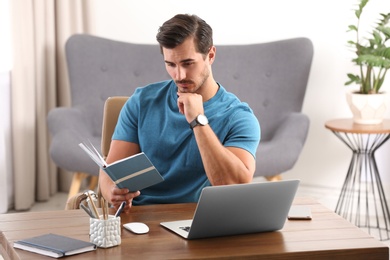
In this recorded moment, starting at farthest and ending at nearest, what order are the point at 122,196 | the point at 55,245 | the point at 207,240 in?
1. the point at 122,196
2. the point at 207,240
3. the point at 55,245

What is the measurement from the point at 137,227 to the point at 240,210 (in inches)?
11.1

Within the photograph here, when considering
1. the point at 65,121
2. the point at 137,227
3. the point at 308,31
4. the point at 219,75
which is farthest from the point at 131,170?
the point at 308,31

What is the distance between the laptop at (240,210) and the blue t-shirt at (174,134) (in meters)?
0.45

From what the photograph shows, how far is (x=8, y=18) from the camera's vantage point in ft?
14.7

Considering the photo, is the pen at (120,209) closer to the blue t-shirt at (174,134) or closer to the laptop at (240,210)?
the laptop at (240,210)

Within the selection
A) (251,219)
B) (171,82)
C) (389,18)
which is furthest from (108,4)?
(251,219)

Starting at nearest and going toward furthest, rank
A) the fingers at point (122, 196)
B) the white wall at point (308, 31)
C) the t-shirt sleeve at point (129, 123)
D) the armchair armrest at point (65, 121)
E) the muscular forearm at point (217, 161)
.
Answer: the fingers at point (122, 196)
the muscular forearm at point (217, 161)
the t-shirt sleeve at point (129, 123)
the armchair armrest at point (65, 121)
the white wall at point (308, 31)

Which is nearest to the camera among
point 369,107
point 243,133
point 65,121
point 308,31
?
point 243,133

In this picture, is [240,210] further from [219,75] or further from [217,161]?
[219,75]

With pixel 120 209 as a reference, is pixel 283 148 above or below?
below

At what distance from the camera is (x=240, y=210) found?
76.8 inches

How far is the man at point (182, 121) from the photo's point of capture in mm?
2436

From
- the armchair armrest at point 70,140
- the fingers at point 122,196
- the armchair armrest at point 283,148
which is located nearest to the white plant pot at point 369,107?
the armchair armrest at point 283,148

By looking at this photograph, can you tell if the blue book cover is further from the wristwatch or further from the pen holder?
the wristwatch
